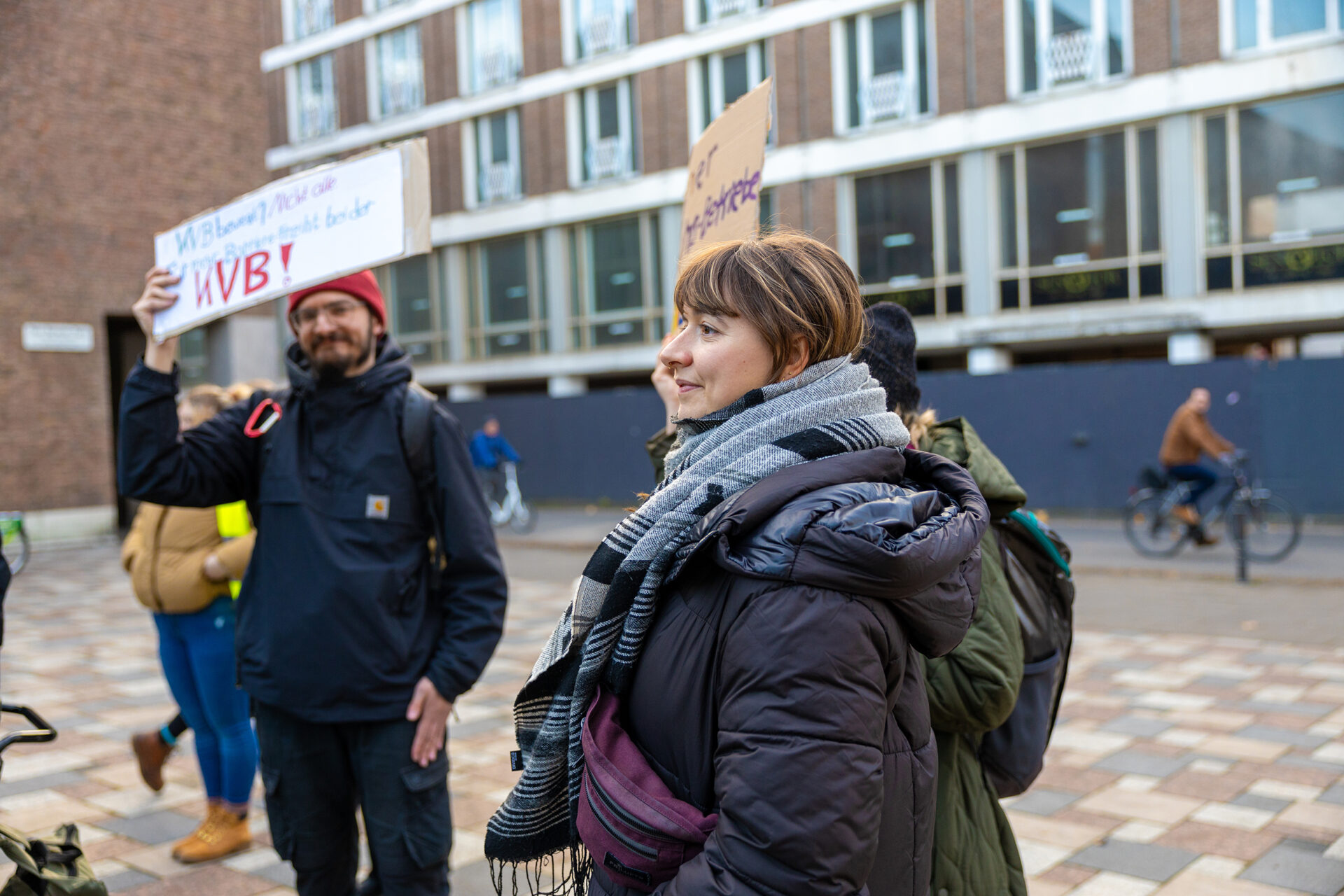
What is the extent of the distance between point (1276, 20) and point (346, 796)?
66.3 feet

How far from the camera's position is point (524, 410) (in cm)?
2431

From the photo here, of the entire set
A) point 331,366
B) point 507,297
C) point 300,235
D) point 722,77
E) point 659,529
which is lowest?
Answer: point 659,529

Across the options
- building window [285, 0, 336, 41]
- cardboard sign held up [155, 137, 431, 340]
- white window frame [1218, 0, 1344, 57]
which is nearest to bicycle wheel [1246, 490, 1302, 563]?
white window frame [1218, 0, 1344, 57]

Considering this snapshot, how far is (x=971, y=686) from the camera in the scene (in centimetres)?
219

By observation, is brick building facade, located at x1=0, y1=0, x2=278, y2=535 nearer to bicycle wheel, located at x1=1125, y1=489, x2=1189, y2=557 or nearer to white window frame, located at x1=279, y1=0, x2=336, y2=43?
bicycle wheel, located at x1=1125, y1=489, x2=1189, y2=557

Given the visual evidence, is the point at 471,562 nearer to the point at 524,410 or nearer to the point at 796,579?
the point at 796,579

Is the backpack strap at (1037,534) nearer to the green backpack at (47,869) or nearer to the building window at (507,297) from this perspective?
the green backpack at (47,869)

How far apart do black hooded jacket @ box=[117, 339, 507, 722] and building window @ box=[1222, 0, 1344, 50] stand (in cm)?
1949

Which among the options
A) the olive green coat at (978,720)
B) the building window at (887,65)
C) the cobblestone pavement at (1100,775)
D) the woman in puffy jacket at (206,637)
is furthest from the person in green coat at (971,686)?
the building window at (887,65)

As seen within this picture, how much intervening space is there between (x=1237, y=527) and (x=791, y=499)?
11.1 m

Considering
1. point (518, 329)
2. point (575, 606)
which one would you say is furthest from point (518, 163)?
point (575, 606)

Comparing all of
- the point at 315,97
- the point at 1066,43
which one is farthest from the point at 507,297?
the point at 1066,43

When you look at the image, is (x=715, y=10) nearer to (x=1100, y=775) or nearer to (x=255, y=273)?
(x=1100, y=775)

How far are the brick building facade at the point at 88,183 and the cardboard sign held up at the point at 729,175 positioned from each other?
16231 mm
